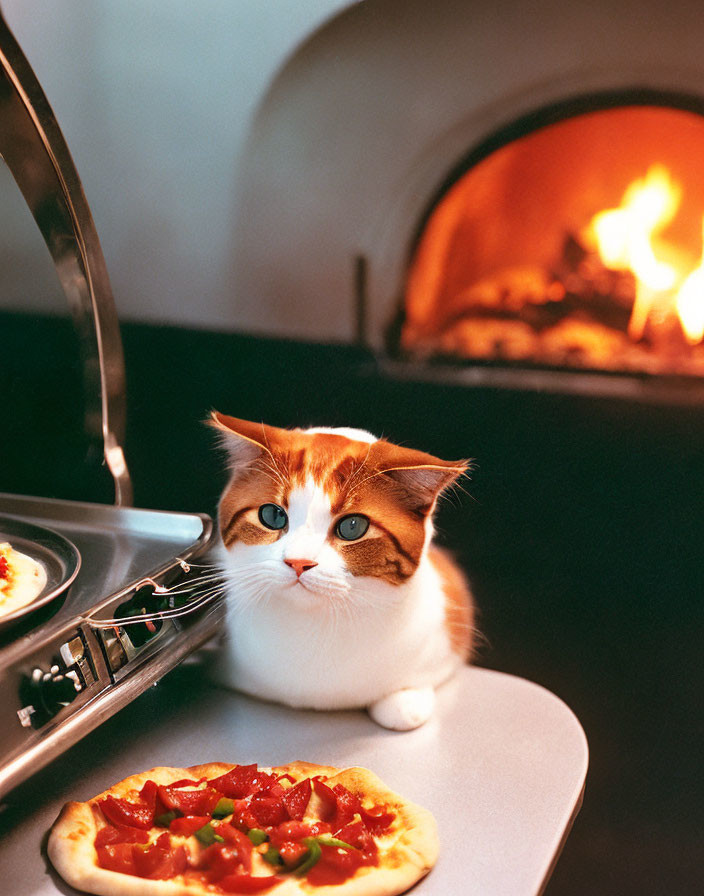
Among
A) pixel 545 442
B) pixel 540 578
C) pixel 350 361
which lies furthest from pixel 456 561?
pixel 350 361

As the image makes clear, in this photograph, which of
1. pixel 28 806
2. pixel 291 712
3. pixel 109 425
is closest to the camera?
pixel 28 806

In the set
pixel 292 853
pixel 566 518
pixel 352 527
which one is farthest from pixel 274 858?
pixel 566 518

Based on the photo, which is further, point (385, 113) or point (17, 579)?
point (385, 113)

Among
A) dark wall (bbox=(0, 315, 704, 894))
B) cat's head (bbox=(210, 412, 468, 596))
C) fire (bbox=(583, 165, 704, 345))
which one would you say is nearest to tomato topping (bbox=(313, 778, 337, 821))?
cat's head (bbox=(210, 412, 468, 596))

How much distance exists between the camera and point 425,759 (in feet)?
3.39

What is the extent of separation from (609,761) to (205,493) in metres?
0.99

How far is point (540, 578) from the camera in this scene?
178 centimetres

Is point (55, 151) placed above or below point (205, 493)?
above

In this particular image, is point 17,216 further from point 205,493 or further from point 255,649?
point 255,649

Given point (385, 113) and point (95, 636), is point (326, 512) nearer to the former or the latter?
point (95, 636)

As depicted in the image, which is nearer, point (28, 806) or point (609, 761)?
point (28, 806)

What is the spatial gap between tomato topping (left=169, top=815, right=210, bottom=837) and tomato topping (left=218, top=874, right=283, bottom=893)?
0.08 metres

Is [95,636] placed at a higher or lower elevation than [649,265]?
lower

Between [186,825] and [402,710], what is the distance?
34cm
